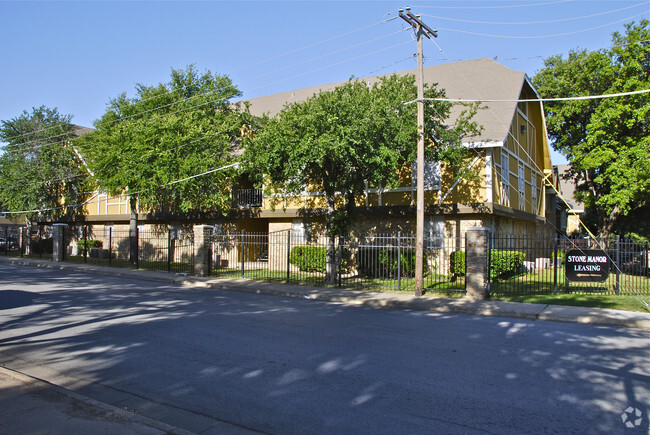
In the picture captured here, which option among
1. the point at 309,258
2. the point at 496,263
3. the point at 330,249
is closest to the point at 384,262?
the point at 330,249

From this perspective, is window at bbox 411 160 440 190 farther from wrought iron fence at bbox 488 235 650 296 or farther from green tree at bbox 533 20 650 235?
green tree at bbox 533 20 650 235

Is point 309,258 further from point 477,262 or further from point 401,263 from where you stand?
point 477,262

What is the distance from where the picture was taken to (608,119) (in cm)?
2383

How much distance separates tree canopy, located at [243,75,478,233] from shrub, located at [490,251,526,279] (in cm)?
392

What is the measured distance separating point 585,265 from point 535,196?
14.3 m

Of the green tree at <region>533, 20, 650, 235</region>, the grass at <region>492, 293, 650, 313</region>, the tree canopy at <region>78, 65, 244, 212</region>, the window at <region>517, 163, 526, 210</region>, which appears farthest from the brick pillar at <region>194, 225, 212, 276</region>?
the green tree at <region>533, 20, 650, 235</region>

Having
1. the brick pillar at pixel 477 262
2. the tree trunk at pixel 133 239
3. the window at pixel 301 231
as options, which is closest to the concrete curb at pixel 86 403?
the brick pillar at pixel 477 262

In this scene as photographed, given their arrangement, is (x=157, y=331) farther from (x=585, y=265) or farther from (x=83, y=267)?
(x=83, y=267)

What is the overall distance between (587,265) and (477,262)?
338 cm

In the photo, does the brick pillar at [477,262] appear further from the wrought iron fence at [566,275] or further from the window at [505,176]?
the window at [505,176]

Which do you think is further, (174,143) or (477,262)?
(174,143)

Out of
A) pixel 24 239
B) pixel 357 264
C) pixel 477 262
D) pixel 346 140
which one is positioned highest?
pixel 346 140

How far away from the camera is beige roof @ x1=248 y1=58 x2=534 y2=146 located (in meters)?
19.5

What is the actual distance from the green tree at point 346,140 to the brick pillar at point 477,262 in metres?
3.57
